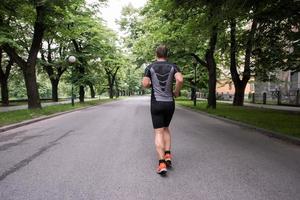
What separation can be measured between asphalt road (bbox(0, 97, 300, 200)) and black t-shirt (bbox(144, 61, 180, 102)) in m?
1.24

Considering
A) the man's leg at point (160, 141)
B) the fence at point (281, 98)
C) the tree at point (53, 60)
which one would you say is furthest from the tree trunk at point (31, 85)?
the fence at point (281, 98)

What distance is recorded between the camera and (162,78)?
570cm

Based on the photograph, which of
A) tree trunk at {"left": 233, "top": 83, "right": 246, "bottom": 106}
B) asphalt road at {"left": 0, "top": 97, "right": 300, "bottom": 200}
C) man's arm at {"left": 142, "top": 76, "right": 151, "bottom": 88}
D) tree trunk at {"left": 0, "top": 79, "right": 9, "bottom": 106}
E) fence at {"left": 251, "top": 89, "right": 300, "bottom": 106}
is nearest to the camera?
asphalt road at {"left": 0, "top": 97, "right": 300, "bottom": 200}

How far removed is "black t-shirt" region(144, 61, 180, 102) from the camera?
569 cm

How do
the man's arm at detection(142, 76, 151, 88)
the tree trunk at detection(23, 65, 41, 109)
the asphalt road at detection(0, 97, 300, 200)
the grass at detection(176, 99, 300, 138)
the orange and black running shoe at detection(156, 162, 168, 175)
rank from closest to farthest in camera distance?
1. the asphalt road at detection(0, 97, 300, 200)
2. the orange and black running shoe at detection(156, 162, 168, 175)
3. the man's arm at detection(142, 76, 151, 88)
4. the grass at detection(176, 99, 300, 138)
5. the tree trunk at detection(23, 65, 41, 109)

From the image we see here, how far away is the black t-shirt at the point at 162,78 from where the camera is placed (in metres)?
5.69

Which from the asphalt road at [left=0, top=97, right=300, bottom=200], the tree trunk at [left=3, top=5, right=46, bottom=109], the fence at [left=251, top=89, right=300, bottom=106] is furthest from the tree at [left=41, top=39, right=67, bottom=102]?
the asphalt road at [left=0, top=97, right=300, bottom=200]

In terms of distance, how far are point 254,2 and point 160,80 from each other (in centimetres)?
660

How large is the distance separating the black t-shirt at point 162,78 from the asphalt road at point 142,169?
1238 millimetres

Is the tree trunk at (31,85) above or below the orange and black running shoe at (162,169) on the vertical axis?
above

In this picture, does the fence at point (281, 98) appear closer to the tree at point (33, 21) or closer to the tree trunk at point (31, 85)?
the tree trunk at point (31, 85)

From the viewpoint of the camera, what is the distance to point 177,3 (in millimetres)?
11266

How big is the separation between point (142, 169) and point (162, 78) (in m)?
1.55

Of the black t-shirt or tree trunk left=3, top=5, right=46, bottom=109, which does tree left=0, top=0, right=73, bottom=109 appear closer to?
tree trunk left=3, top=5, right=46, bottom=109
